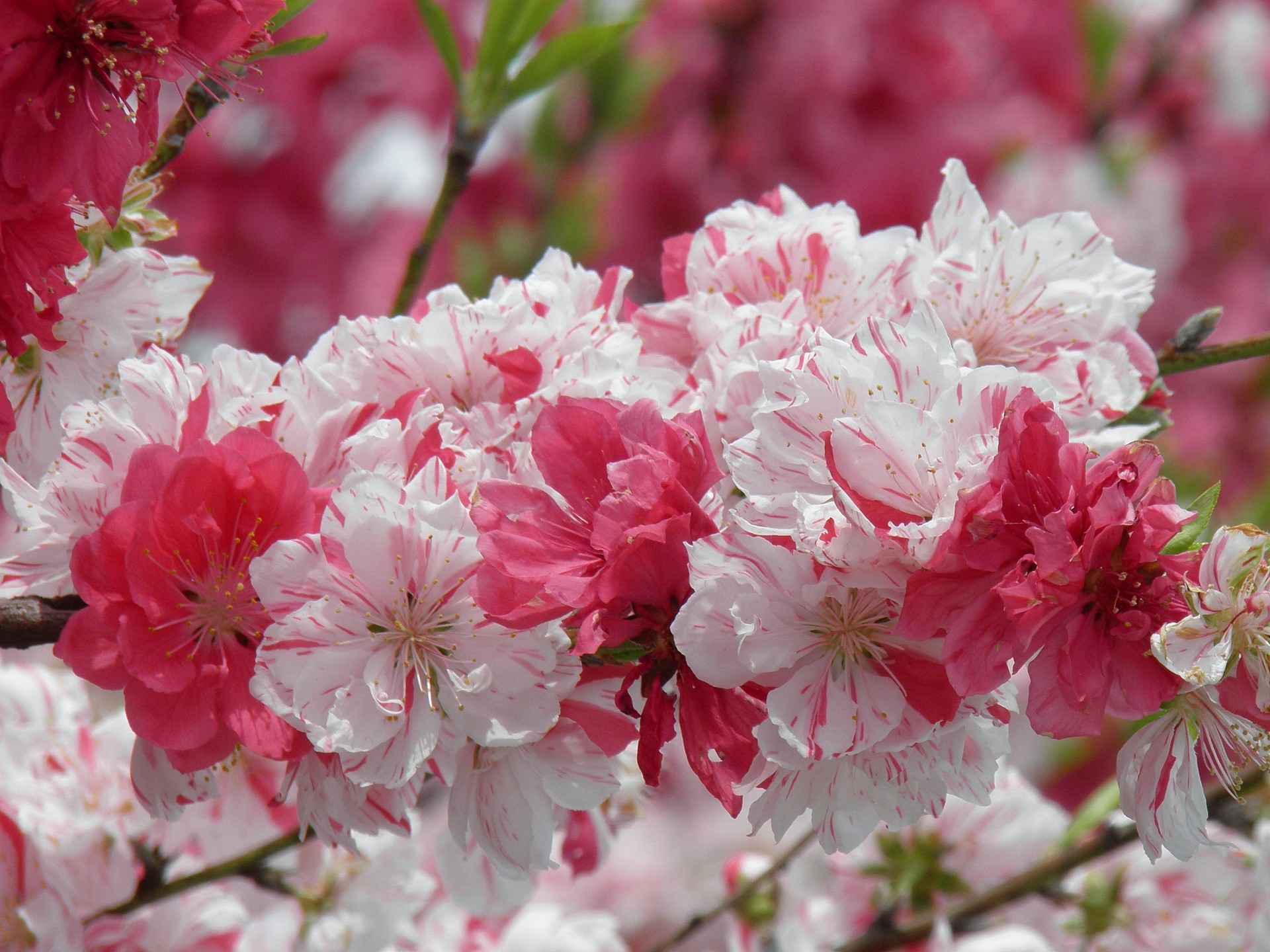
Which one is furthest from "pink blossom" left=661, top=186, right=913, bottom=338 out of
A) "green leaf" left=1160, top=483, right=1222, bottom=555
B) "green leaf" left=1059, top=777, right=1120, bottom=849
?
"green leaf" left=1059, top=777, right=1120, bottom=849

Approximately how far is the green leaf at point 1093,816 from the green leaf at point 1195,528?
57cm

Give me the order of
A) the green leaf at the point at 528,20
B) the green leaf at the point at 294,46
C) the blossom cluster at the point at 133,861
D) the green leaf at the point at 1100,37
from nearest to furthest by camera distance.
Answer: the green leaf at the point at 294,46 → the blossom cluster at the point at 133,861 → the green leaf at the point at 528,20 → the green leaf at the point at 1100,37

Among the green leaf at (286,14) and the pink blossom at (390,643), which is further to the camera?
the green leaf at (286,14)

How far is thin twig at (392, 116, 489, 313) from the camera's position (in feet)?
3.21

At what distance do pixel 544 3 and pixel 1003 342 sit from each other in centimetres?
53

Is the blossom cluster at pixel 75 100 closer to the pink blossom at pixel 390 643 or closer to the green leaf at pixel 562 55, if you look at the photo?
the pink blossom at pixel 390 643

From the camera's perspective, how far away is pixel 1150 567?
0.58 meters

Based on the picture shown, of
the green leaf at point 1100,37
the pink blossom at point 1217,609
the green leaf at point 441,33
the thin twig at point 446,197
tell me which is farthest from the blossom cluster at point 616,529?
the green leaf at point 1100,37

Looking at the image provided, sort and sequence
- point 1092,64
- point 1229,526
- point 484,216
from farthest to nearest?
point 484,216 → point 1092,64 → point 1229,526

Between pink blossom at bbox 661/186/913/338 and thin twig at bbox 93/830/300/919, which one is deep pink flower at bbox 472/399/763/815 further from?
thin twig at bbox 93/830/300/919

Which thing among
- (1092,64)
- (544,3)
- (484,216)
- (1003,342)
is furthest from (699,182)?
(1003,342)

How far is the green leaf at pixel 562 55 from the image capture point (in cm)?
101

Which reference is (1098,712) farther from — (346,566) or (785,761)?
(346,566)

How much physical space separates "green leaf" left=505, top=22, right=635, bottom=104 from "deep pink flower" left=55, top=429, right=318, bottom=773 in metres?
0.52
